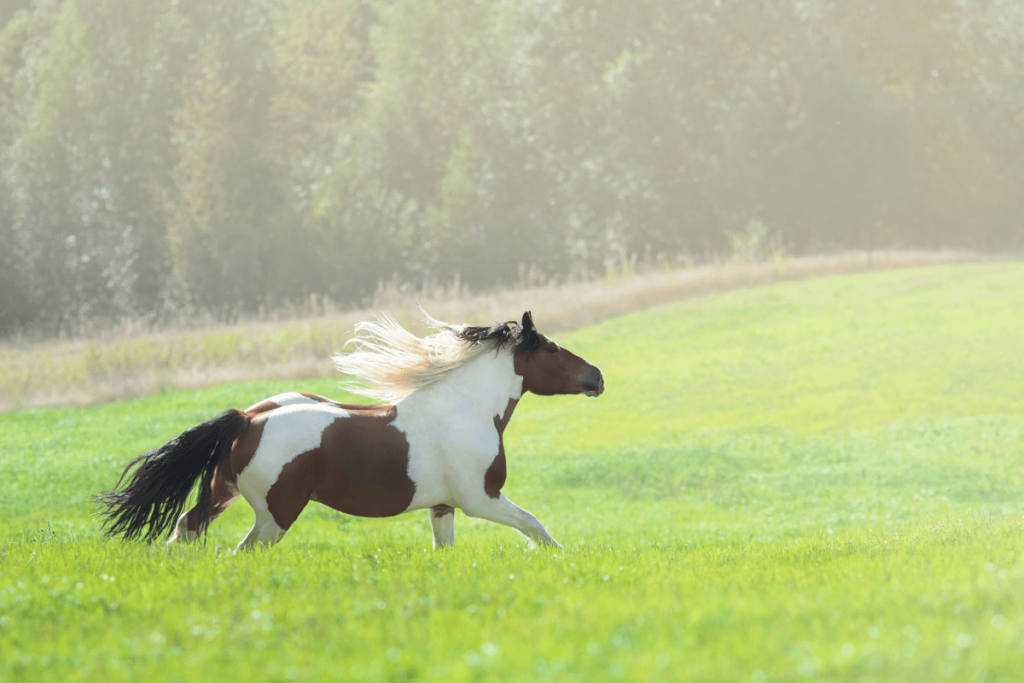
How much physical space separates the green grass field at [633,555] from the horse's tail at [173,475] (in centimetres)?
34

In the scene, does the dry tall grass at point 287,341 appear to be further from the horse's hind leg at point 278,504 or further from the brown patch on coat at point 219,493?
the horse's hind leg at point 278,504

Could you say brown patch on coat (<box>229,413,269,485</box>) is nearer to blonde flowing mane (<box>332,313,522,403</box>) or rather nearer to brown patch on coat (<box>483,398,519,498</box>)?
blonde flowing mane (<box>332,313,522,403</box>)

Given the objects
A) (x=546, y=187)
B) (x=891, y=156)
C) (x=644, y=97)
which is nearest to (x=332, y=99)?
(x=546, y=187)

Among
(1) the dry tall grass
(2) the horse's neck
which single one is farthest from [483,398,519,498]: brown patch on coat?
(1) the dry tall grass

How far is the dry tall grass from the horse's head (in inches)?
630

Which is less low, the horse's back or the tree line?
the tree line

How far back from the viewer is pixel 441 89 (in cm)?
5756

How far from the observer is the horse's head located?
367 inches

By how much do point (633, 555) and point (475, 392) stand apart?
214 cm

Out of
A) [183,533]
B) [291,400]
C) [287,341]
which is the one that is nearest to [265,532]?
[183,533]

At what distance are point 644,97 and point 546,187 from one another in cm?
774

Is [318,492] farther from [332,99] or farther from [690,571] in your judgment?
[332,99]

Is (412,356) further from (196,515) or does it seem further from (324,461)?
(196,515)

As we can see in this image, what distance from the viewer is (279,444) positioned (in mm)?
8188
